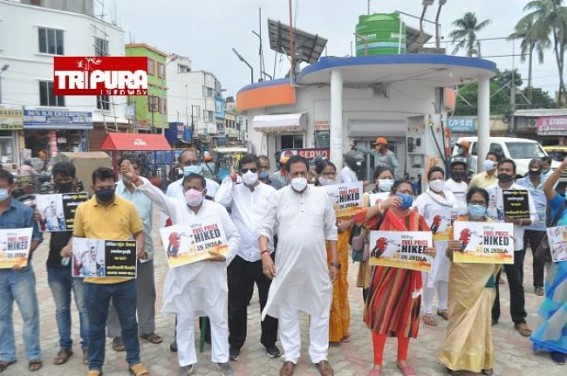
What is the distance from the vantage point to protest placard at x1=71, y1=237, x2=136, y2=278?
158 inches

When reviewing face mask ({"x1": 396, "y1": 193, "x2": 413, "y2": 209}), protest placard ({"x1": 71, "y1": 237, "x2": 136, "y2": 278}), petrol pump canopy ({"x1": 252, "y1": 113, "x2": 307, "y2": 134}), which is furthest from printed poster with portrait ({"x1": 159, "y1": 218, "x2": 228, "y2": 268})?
petrol pump canopy ({"x1": 252, "y1": 113, "x2": 307, "y2": 134})

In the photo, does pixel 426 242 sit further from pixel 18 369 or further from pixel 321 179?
pixel 18 369

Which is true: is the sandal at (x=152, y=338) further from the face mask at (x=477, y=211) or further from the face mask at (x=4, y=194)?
the face mask at (x=477, y=211)

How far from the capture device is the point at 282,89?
14023mm

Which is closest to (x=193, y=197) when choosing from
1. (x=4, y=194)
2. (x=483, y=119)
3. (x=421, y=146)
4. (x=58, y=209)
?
(x=58, y=209)

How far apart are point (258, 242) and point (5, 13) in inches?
1225

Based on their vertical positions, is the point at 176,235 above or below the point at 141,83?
below

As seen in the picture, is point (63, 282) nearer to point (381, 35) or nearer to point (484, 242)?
point (484, 242)

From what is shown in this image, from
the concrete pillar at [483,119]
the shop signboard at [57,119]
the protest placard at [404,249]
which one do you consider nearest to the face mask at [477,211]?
the protest placard at [404,249]

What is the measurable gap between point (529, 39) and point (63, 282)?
41.9 metres

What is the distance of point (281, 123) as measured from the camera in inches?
543

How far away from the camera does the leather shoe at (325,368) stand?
4223 mm

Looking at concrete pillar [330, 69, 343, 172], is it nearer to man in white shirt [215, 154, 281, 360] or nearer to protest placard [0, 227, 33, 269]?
man in white shirt [215, 154, 281, 360]

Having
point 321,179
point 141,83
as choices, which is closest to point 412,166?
point 321,179
